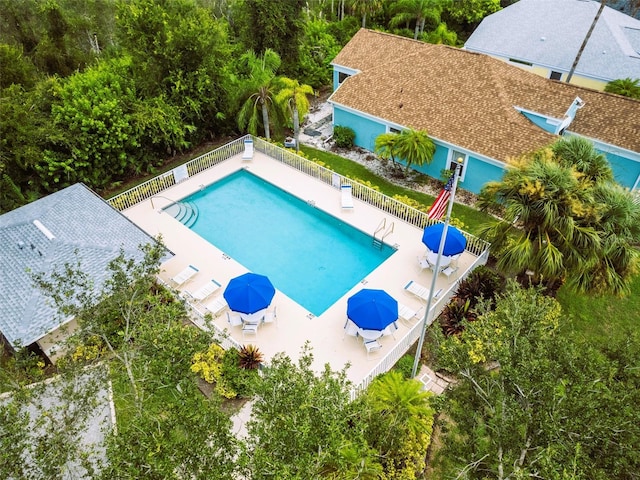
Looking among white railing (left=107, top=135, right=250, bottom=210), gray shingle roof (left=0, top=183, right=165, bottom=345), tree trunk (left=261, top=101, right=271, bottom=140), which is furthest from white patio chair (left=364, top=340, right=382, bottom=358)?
tree trunk (left=261, top=101, right=271, bottom=140)

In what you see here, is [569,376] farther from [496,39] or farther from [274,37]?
[496,39]

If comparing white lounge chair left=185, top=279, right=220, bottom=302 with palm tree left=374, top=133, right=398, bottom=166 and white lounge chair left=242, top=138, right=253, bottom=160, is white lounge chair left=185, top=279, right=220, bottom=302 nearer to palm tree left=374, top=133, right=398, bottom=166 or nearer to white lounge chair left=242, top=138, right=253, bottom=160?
white lounge chair left=242, top=138, right=253, bottom=160

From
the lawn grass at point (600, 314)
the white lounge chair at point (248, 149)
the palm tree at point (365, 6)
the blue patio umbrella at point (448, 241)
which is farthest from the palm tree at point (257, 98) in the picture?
the lawn grass at point (600, 314)

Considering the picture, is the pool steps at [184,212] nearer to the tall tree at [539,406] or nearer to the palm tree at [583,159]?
the tall tree at [539,406]

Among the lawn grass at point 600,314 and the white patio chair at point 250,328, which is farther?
the lawn grass at point 600,314

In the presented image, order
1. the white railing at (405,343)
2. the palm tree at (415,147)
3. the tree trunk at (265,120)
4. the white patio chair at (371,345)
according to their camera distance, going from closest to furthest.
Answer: the white railing at (405,343), the white patio chair at (371,345), the palm tree at (415,147), the tree trunk at (265,120)

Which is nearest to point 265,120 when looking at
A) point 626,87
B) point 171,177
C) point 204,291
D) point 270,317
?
point 171,177

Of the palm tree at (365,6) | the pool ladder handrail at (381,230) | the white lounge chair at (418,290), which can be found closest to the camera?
the white lounge chair at (418,290)

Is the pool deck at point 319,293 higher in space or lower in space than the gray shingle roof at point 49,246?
lower
